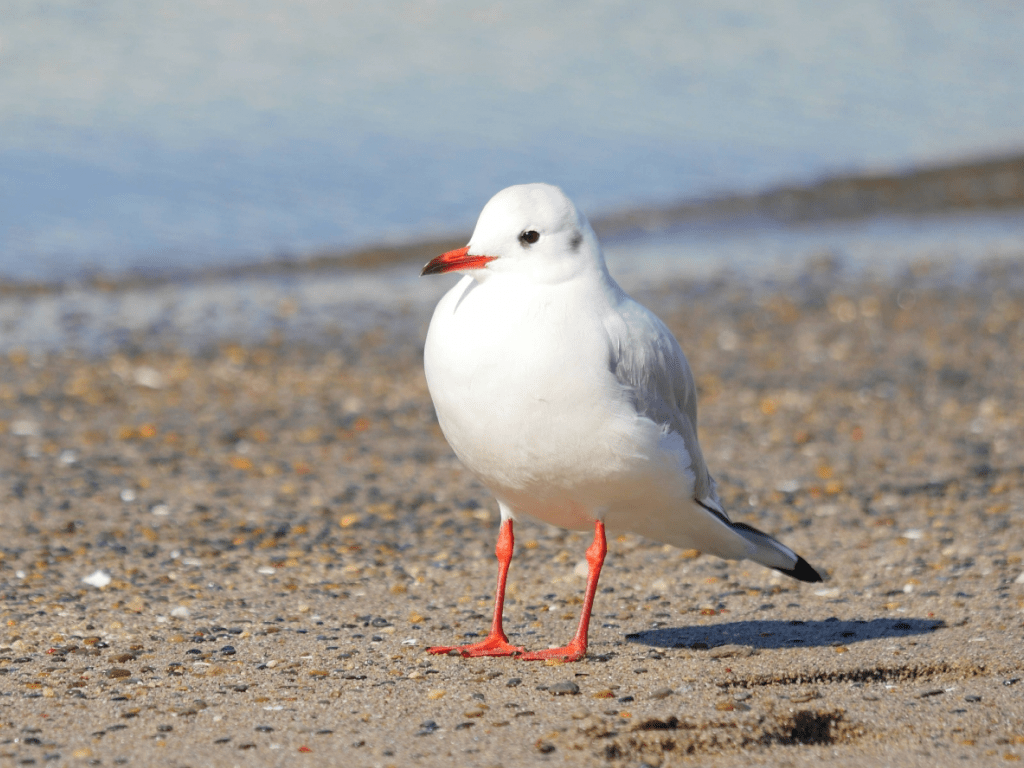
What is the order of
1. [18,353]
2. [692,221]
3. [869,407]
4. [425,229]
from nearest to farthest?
[869,407], [18,353], [425,229], [692,221]

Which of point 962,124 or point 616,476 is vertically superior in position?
point 962,124

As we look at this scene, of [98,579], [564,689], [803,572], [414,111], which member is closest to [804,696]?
[564,689]

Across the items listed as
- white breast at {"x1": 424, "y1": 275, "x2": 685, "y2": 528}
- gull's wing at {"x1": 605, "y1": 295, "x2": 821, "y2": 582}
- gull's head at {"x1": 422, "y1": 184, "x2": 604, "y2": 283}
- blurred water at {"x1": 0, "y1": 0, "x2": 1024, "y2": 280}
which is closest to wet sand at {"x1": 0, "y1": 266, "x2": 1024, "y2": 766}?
gull's wing at {"x1": 605, "y1": 295, "x2": 821, "y2": 582}

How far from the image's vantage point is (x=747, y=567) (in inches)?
218

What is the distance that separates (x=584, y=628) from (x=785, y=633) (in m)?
0.80

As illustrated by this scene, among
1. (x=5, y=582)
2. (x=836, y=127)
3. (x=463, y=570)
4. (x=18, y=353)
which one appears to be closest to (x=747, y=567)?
(x=463, y=570)

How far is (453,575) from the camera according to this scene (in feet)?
17.9

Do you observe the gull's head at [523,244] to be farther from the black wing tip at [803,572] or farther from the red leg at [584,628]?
the black wing tip at [803,572]

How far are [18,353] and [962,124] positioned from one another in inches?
532

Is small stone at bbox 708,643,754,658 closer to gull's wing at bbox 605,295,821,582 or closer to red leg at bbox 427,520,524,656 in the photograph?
gull's wing at bbox 605,295,821,582

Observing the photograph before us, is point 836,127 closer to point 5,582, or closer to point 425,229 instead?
point 425,229

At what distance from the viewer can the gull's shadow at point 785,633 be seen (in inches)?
179

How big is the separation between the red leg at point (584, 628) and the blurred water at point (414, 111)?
25.4 ft

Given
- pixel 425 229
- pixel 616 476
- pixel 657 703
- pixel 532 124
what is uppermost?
pixel 532 124
